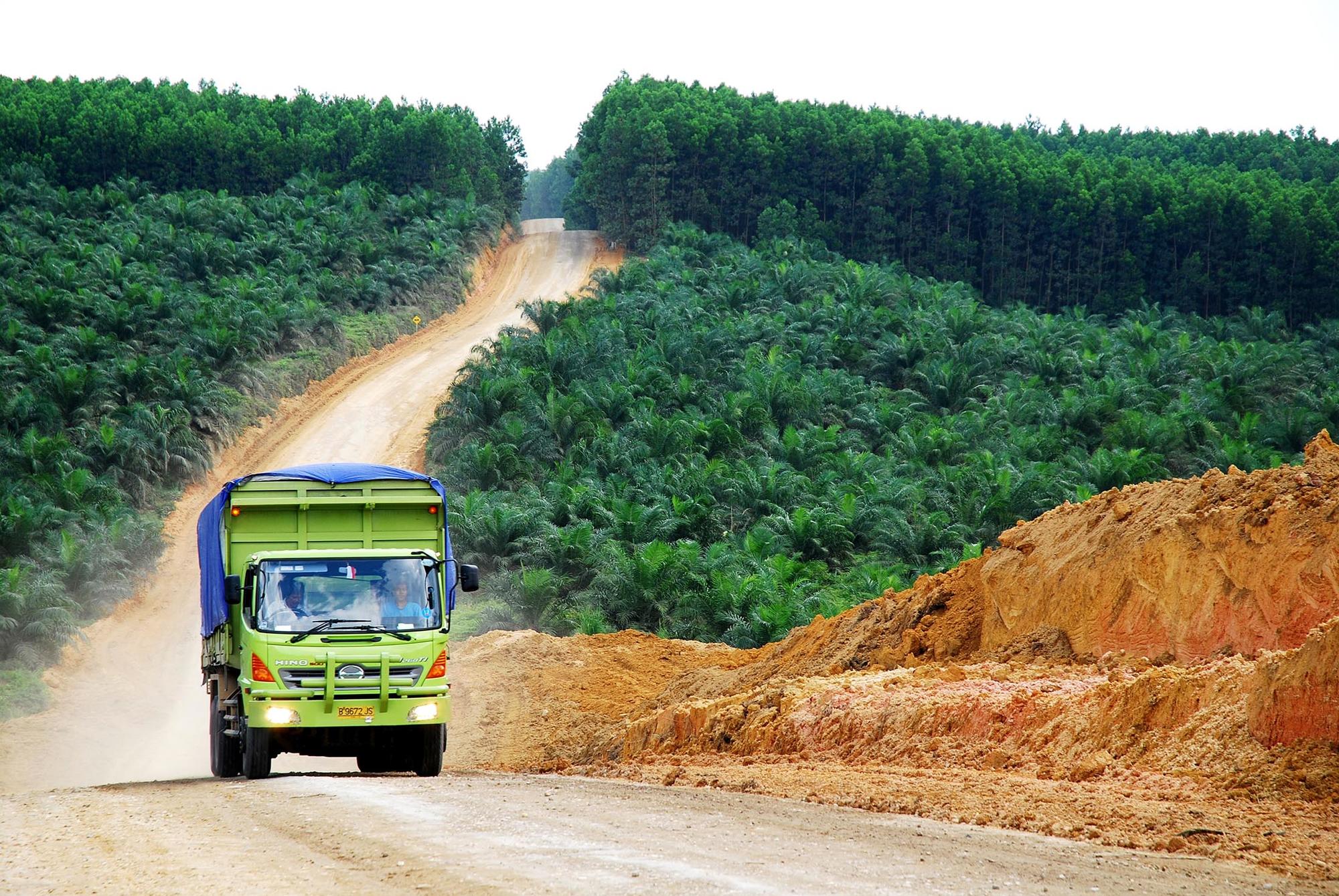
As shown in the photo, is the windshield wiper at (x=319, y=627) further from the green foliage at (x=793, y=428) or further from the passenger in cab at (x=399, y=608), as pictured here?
the green foliage at (x=793, y=428)

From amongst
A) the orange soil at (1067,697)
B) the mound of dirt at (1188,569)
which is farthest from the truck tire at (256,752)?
the mound of dirt at (1188,569)

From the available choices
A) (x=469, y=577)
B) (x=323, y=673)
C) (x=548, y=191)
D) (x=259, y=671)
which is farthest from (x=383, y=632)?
(x=548, y=191)

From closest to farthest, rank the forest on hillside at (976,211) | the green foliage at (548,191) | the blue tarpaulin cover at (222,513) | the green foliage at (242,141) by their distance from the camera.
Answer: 1. the blue tarpaulin cover at (222,513)
2. the green foliage at (242,141)
3. the forest on hillside at (976,211)
4. the green foliage at (548,191)

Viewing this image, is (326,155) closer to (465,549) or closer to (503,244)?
(503,244)

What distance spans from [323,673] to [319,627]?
1.49 ft

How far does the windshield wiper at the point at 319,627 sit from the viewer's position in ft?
38.7

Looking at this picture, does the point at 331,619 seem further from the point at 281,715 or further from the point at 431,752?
the point at 431,752

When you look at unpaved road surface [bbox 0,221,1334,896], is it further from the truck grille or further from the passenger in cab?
the passenger in cab

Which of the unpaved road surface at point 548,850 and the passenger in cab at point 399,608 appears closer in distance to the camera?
the unpaved road surface at point 548,850

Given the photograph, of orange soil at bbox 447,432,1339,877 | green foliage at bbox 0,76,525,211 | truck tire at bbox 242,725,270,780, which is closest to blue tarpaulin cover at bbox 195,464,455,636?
truck tire at bbox 242,725,270,780

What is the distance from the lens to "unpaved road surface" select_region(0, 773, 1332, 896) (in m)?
6.79

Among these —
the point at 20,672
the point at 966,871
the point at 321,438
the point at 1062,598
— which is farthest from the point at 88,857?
the point at 321,438

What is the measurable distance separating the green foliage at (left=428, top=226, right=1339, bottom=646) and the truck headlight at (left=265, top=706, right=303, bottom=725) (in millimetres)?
13077

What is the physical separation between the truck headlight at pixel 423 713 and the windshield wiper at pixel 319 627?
0.95 meters
